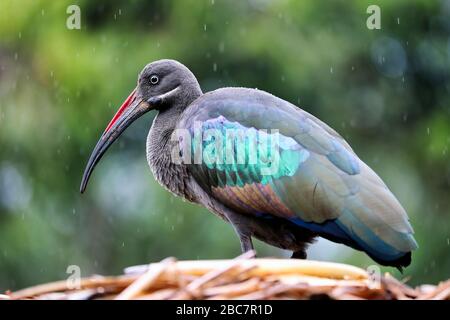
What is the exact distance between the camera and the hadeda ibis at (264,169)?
3.35 metres

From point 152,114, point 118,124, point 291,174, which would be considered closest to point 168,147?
point 118,124

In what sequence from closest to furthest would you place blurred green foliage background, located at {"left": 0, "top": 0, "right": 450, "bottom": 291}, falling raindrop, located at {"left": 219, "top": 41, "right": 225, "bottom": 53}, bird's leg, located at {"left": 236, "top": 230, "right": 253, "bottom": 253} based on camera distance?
bird's leg, located at {"left": 236, "top": 230, "right": 253, "bottom": 253} → blurred green foliage background, located at {"left": 0, "top": 0, "right": 450, "bottom": 291} → falling raindrop, located at {"left": 219, "top": 41, "right": 225, "bottom": 53}

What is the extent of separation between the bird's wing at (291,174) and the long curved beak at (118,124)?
0.89ft

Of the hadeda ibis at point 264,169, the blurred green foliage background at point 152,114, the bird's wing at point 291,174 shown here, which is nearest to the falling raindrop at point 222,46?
the blurred green foliage background at point 152,114

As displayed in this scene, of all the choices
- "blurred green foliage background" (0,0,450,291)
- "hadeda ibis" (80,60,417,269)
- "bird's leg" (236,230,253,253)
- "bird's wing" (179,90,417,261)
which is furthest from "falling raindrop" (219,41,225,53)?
"bird's leg" (236,230,253,253)

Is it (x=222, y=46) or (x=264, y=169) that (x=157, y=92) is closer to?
(x=264, y=169)

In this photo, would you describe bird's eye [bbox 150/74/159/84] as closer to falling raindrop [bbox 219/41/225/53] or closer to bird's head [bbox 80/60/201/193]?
bird's head [bbox 80/60/201/193]

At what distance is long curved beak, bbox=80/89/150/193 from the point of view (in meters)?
4.17

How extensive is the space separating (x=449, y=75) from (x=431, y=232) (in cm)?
109

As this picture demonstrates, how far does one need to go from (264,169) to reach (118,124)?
797 mm

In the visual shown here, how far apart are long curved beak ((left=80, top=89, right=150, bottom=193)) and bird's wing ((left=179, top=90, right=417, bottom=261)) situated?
270 millimetres

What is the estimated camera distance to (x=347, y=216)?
3.35 meters
